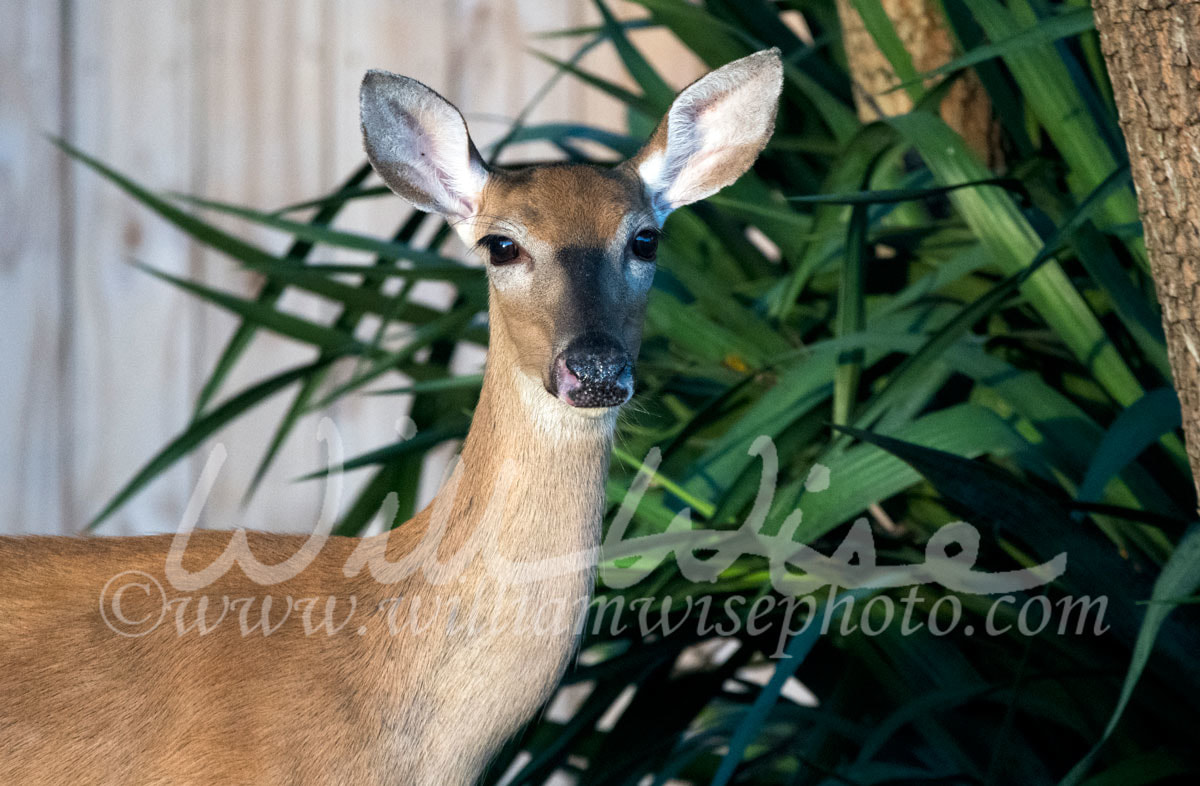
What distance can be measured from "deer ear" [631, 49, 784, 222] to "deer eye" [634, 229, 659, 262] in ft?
0.28

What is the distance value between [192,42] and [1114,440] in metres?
2.07

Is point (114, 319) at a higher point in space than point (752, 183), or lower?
lower

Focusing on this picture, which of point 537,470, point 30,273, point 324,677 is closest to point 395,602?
point 324,677

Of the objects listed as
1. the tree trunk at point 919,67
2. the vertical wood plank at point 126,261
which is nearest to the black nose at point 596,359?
the tree trunk at point 919,67

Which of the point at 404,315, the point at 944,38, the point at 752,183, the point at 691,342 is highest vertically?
the point at 944,38

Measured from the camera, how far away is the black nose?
1.34 meters

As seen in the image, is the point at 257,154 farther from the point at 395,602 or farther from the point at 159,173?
the point at 395,602

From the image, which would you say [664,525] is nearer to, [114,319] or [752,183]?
[752,183]

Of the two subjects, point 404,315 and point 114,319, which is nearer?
point 404,315

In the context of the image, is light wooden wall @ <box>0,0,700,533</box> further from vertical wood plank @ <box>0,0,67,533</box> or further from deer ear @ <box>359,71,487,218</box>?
deer ear @ <box>359,71,487,218</box>

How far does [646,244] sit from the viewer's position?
157 cm

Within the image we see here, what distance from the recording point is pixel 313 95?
283 centimetres

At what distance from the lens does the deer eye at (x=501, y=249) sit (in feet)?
5.00

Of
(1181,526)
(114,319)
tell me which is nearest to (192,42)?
(114,319)
